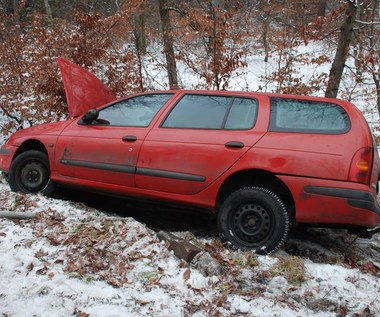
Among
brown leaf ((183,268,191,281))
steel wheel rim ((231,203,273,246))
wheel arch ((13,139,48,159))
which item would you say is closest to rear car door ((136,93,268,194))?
steel wheel rim ((231,203,273,246))

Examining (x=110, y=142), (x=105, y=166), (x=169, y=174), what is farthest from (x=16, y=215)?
(x=169, y=174)

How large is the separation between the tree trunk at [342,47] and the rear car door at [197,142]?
175 inches

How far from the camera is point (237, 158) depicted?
4.12 m

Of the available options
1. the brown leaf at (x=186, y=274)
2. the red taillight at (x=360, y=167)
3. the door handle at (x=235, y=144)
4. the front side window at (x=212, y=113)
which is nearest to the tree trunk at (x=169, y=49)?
the front side window at (x=212, y=113)

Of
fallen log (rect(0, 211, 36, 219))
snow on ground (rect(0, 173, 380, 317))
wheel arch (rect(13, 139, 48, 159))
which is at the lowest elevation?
snow on ground (rect(0, 173, 380, 317))

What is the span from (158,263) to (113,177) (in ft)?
4.78

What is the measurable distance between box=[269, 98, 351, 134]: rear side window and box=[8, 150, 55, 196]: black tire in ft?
10.0

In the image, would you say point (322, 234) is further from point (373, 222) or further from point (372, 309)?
point (372, 309)

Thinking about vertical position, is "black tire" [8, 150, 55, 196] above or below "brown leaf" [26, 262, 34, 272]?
above

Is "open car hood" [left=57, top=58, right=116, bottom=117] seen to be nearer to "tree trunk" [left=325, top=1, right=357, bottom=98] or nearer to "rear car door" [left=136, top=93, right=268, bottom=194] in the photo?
"rear car door" [left=136, top=93, right=268, bottom=194]

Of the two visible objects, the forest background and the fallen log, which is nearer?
the fallen log

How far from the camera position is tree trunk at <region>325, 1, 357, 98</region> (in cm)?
777

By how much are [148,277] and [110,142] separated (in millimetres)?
1903

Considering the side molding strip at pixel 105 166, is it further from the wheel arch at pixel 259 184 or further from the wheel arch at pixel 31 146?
the wheel arch at pixel 259 184
